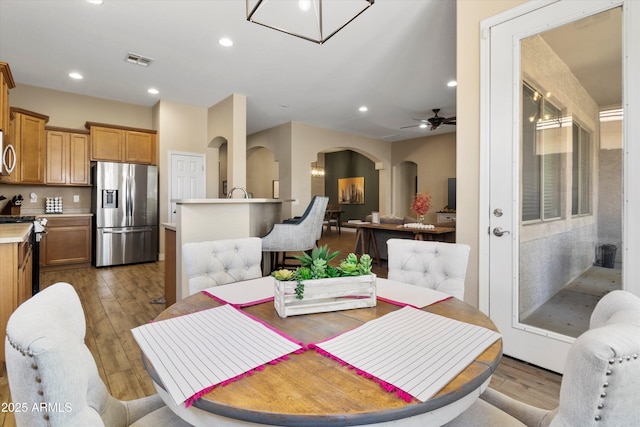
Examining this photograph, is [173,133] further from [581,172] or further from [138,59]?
[581,172]

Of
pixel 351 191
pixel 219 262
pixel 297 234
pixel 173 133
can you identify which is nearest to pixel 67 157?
pixel 173 133

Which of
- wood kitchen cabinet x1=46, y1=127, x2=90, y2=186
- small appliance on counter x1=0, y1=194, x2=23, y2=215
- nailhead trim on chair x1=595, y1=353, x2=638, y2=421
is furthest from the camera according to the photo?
wood kitchen cabinet x1=46, y1=127, x2=90, y2=186

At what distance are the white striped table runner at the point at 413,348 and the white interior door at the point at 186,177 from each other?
560 centimetres

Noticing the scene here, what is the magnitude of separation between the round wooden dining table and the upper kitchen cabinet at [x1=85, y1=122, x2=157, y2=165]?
18.8 ft

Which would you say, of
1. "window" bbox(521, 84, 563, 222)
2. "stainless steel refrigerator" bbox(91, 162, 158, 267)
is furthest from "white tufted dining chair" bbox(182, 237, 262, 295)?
"stainless steel refrigerator" bbox(91, 162, 158, 267)

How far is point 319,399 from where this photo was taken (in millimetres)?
674

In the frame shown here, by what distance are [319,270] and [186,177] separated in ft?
18.2

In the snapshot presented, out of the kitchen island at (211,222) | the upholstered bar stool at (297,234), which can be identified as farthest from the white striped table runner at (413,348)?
the upholstered bar stool at (297,234)

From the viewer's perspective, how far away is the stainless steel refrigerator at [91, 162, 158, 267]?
16.8ft

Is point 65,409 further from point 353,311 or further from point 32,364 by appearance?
point 353,311

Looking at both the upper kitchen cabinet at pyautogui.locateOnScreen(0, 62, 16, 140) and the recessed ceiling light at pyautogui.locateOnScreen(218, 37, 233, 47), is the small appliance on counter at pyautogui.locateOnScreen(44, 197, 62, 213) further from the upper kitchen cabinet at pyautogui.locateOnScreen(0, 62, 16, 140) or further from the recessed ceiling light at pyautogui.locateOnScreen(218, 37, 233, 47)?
the recessed ceiling light at pyautogui.locateOnScreen(218, 37, 233, 47)

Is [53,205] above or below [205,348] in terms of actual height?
above

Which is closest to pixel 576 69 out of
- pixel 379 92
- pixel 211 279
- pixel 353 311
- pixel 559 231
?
pixel 559 231

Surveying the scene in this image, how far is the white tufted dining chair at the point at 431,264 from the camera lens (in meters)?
1.62
